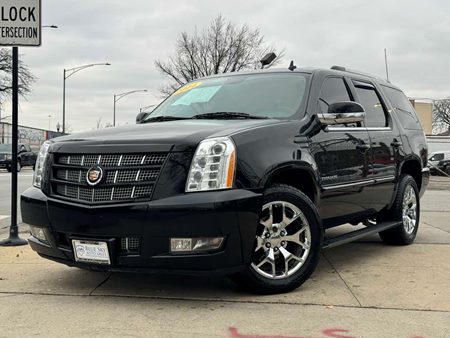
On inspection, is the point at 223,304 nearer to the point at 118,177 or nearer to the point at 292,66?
the point at 118,177

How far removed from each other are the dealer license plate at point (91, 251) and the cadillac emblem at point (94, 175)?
17.0 inches

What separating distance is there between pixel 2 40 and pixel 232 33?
124 ft

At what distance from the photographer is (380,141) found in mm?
5789

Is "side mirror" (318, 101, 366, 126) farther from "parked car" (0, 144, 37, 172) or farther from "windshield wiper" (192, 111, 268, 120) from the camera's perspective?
"parked car" (0, 144, 37, 172)

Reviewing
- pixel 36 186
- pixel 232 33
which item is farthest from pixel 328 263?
pixel 232 33

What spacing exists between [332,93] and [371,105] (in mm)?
948

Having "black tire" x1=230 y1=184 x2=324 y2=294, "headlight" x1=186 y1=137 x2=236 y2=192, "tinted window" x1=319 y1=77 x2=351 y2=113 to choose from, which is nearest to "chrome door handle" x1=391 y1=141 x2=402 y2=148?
"tinted window" x1=319 y1=77 x2=351 y2=113

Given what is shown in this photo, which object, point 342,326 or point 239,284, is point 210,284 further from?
point 342,326

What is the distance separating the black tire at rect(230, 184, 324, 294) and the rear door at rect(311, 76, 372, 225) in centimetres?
43

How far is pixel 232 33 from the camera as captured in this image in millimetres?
42938

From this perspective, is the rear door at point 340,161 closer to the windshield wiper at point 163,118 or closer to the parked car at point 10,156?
the windshield wiper at point 163,118

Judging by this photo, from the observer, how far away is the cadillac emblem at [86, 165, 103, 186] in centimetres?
391

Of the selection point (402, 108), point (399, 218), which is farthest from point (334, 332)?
point (402, 108)

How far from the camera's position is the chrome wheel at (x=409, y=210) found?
6406mm
